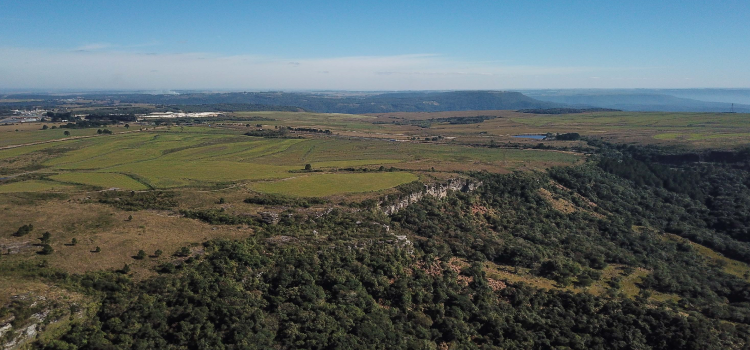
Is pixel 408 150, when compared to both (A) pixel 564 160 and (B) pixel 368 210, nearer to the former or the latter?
(A) pixel 564 160

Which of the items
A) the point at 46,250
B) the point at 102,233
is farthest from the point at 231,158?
the point at 46,250

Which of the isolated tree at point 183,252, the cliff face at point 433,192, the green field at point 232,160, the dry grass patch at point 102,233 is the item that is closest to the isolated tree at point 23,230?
the dry grass patch at point 102,233

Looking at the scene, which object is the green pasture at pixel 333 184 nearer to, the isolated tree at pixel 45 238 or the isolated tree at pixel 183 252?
the isolated tree at pixel 183 252

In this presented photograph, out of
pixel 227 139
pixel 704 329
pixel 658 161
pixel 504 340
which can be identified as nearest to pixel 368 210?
Result: pixel 504 340

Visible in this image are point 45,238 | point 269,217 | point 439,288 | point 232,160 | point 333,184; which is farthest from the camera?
point 232,160

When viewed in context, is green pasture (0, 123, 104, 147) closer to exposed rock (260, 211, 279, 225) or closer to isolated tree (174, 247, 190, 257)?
exposed rock (260, 211, 279, 225)

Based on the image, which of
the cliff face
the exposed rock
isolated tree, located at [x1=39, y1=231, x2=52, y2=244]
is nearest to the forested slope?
the exposed rock

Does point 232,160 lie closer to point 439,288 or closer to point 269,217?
point 269,217
